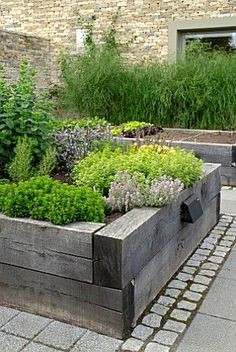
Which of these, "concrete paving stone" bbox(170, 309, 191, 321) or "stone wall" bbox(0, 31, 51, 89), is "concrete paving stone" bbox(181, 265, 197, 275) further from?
"stone wall" bbox(0, 31, 51, 89)

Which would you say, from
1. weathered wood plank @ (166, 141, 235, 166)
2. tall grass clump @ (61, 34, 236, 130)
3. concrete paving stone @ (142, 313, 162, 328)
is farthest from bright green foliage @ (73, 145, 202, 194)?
tall grass clump @ (61, 34, 236, 130)

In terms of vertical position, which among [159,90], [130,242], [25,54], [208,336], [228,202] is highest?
[25,54]

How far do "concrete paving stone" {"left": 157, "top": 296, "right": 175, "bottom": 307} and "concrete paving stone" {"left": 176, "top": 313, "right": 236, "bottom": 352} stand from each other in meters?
0.17

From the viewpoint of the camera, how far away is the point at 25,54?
29.8ft

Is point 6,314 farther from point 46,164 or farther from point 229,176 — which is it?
point 229,176

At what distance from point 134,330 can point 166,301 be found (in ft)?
1.09

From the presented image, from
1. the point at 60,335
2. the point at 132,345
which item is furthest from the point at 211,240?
the point at 60,335

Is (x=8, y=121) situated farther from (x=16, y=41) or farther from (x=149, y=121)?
(x=16, y=41)

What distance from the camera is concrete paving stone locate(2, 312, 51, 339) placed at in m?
1.89

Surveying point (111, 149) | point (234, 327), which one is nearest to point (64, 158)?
point (111, 149)

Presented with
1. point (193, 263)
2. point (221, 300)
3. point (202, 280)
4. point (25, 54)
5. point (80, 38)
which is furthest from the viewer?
point (80, 38)

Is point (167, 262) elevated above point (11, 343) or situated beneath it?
elevated above

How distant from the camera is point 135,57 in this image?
923cm

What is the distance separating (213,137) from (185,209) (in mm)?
3639
